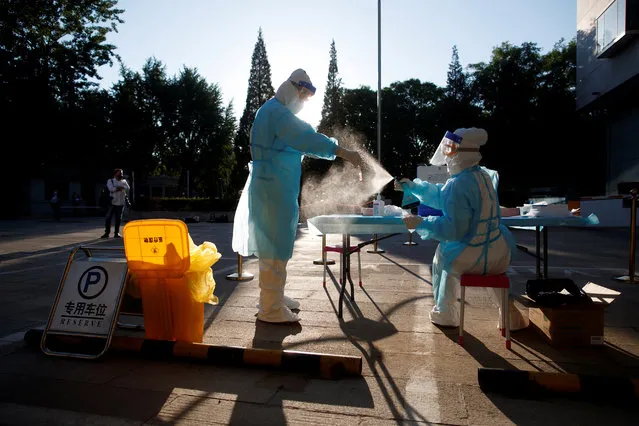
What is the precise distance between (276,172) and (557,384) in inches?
103

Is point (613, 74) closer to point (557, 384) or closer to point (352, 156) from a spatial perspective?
point (352, 156)

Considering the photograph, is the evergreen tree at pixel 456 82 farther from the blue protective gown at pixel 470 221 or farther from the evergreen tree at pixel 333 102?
the blue protective gown at pixel 470 221

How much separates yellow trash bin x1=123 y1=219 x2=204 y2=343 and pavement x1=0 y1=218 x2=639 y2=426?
0.89 ft

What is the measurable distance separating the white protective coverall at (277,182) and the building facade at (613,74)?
19.1 meters

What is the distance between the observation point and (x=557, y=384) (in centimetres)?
276

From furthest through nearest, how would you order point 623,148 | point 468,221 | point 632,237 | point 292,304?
1. point 623,148
2. point 632,237
3. point 292,304
4. point 468,221

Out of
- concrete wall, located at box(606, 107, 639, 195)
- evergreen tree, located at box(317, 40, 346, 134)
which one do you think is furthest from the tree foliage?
concrete wall, located at box(606, 107, 639, 195)

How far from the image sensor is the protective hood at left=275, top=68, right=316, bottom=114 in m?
4.30

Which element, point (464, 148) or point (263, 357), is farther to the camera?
point (464, 148)

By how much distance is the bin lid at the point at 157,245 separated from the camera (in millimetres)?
3322

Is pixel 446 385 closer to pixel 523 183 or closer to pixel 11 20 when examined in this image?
pixel 11 20

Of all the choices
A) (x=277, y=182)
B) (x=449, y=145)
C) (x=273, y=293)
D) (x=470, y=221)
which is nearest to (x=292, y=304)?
(x=273, y=293)

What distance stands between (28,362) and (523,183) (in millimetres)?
37302

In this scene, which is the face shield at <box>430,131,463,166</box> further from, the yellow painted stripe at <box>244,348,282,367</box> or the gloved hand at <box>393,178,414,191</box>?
the yellow painted stripe at <box>244,348,282,367</box>
